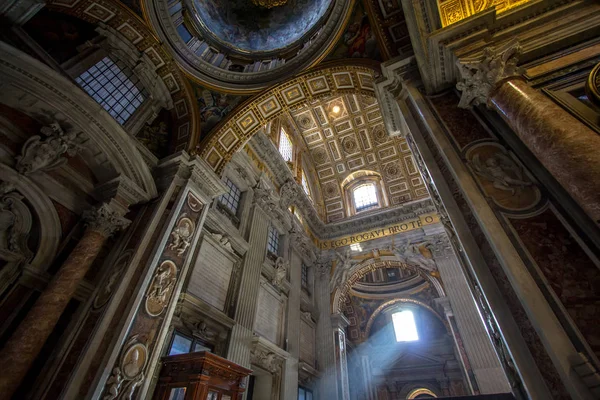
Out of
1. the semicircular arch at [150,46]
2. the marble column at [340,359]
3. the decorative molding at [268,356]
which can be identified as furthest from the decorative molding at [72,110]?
the marble column at [340,359]

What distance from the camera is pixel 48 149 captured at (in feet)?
16.2

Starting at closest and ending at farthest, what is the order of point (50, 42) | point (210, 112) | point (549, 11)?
1. point (549, 11)
2. point (50, 42)
3. point (210, 112)

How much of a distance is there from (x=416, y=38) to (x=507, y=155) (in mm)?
2564

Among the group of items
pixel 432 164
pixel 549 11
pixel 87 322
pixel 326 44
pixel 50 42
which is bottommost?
pixel 87 322

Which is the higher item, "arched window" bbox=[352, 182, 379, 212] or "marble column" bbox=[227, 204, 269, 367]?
"arched window" bbox=[352, 182, 379, 212]

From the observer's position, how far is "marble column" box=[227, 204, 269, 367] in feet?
23.7

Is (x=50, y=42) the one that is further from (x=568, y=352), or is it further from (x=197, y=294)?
(x=568, y=352)

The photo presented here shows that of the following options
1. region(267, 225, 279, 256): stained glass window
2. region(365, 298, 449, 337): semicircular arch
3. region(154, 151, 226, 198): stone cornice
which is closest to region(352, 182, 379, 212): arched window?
region(267, 225, 279, 256): stained glass window

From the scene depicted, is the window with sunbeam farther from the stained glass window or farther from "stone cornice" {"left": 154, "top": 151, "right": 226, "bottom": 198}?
"stone cornice" {"left": 154, "top": 151, "right": 226, "bottom": 198}

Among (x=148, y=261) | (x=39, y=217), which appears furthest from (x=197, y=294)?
(x=39, y=217)

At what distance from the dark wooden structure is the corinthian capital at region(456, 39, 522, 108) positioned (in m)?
5.43

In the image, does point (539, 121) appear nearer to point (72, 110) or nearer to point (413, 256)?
point (72, 110)

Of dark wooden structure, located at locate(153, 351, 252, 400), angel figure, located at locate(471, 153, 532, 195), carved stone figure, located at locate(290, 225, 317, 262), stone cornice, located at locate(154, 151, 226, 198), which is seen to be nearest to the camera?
angel figure, located at locate(471, 153, 532, 195)

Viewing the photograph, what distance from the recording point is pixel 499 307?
2.62 metres
